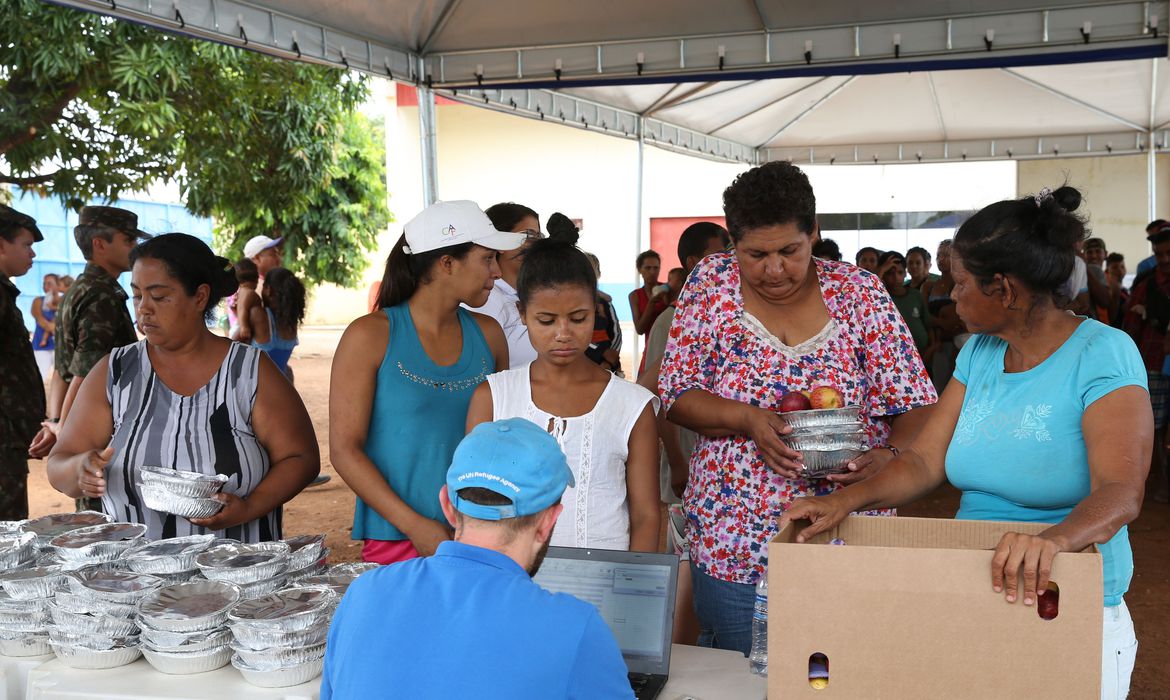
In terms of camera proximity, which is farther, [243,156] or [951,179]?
[951,179]

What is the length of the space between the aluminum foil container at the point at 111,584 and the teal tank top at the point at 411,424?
1.94ft

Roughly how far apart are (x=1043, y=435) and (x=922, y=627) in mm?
561

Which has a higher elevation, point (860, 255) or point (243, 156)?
point (243, 156)

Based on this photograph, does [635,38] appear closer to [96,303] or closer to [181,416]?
[96,303]

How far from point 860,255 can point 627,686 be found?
7.87m

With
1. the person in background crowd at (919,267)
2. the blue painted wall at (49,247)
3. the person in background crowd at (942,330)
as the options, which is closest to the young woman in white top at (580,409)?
the person in background crowd at (942,330)

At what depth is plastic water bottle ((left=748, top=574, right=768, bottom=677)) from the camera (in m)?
1.99

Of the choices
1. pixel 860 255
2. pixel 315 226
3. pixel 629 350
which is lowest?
pixel 629 350

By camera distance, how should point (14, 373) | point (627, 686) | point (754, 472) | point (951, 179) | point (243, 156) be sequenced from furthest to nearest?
point (951, 179)
point (243, 156)
point (14, 373)
point (754, 472)
point (627, 686)

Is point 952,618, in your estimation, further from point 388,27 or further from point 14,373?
point 388,27

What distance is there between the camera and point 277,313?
761cm

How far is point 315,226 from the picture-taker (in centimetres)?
1767

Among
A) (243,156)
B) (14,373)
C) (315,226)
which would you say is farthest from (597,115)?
(315,226)

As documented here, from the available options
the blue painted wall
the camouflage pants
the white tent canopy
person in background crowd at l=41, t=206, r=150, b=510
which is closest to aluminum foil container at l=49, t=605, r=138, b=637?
person in background crowd at l=41, t=206, r=150, b=510
